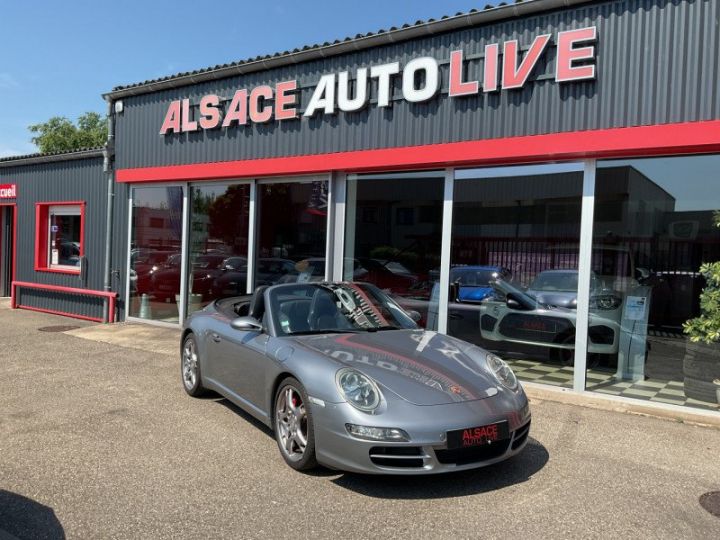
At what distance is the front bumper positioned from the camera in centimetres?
354

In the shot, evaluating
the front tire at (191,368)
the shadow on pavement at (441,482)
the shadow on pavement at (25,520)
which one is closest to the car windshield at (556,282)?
the shadow on pavement at (441,482)

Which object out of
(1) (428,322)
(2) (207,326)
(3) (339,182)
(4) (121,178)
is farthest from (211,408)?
(4) (121,178)

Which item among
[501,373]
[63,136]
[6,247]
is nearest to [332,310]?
[501,373]

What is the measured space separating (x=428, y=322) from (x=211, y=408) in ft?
11.0

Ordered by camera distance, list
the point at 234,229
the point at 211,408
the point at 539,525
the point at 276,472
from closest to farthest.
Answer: the point at 539,525
the point at 276,472
the point at 211,408
the point at 234,229

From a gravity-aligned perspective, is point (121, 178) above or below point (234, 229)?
above

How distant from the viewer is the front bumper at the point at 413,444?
11.6 ft

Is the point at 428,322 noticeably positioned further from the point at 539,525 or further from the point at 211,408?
the point at 539,525

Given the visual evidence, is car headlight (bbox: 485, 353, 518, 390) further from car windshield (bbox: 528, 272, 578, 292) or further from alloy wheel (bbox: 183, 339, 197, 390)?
alloy wheel (bbox: 183, 339, 197, 390)

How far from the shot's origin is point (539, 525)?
132 inches

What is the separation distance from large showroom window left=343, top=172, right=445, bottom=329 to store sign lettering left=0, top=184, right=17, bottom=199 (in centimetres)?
978

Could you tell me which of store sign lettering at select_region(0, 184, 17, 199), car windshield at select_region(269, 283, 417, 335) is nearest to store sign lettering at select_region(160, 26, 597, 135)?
car windshield at select_region(269, 283, 417, 335)

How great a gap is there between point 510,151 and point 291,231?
12.7 feet

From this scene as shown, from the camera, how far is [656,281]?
6855 millimetres
